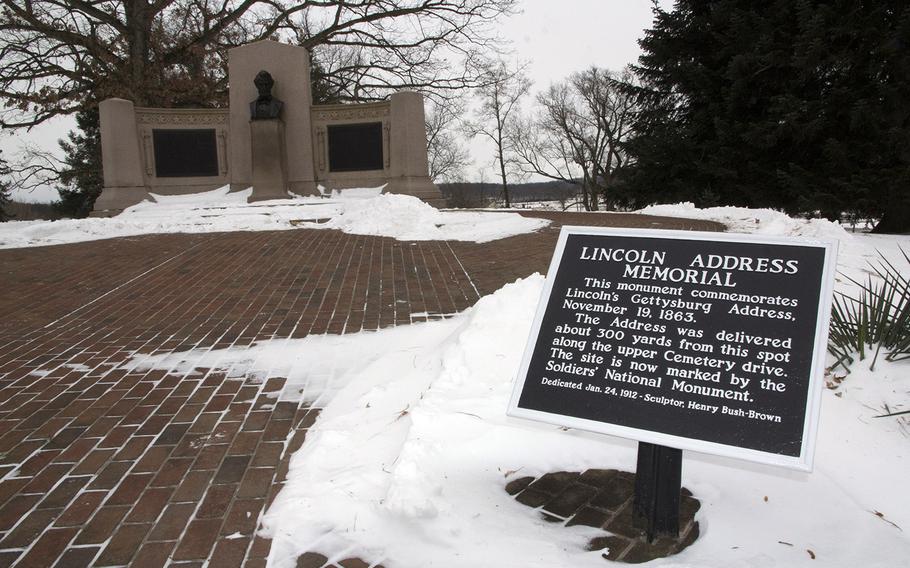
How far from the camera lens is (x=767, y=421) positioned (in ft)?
7.09

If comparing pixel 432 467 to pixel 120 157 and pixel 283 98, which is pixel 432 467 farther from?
pixel 120 157

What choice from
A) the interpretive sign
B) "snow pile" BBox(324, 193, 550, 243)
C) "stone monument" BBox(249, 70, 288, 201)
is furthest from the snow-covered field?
"stone monument" BBox(249, 70, 288, 201)

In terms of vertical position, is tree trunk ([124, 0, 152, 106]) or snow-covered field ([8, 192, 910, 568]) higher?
tree trunk ([124, 0, 152, 106])

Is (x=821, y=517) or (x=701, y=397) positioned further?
(x=821, y=517)

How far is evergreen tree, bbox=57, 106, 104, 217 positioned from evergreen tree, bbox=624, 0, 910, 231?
80.3 feet

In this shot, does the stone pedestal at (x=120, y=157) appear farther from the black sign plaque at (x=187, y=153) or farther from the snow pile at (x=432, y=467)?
the snow pile at (x=432, y=467)

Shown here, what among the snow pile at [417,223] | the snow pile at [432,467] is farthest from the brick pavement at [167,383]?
the snow pile at [417,223]

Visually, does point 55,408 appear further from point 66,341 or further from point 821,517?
point 821,517

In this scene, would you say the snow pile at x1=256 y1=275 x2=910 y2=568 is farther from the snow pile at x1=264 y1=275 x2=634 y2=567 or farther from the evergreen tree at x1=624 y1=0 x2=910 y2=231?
the evergreen tree at x1=624 y1=0 x2=910 y2=231

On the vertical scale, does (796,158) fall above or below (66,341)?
above

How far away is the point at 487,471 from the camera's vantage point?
3.08 m

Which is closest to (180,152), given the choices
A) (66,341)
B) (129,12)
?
(129,12)

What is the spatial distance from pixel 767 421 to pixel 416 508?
146 cm

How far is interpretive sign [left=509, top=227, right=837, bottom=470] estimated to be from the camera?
219cm
